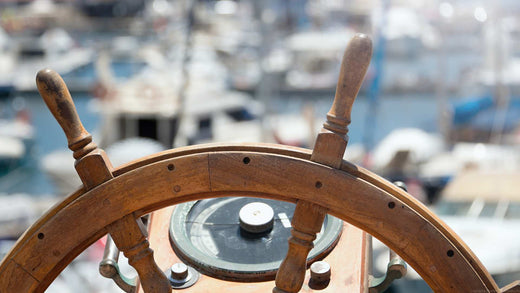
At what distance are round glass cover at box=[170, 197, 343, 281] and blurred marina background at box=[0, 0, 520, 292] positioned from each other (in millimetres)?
3345

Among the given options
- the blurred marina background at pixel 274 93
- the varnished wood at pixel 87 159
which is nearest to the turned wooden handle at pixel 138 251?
the varnished wood at pixel 87 159

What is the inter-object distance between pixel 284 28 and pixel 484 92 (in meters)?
5.82

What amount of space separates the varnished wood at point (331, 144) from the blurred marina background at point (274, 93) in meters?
3.71

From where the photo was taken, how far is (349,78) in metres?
0.84

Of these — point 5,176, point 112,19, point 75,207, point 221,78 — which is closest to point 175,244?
point 75,207

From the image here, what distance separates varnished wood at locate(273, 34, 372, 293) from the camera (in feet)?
2.72

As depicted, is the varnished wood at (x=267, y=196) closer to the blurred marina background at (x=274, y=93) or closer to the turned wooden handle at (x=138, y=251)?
the turned wooden handle at (x=138, y=251)

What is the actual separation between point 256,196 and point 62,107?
0.32 meters

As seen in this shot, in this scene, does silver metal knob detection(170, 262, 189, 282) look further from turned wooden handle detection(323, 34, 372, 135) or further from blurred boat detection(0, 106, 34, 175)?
blurred boat detection(0, 106, 34, 175)

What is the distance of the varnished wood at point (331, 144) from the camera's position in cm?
83

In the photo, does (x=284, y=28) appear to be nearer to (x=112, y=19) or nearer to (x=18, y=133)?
(x=112, y=19)

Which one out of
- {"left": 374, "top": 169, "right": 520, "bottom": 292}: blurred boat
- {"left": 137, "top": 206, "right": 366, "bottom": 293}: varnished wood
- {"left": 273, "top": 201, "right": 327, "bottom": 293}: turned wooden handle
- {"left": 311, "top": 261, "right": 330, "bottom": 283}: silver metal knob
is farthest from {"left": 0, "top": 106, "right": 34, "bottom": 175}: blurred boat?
{"left": 273, "top": 201, "right": 327, "bottom": 293}: turned wooden handle

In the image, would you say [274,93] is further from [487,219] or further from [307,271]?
[307,271]

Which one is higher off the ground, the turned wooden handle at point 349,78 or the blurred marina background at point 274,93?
the blurred marina background at point 274,93
